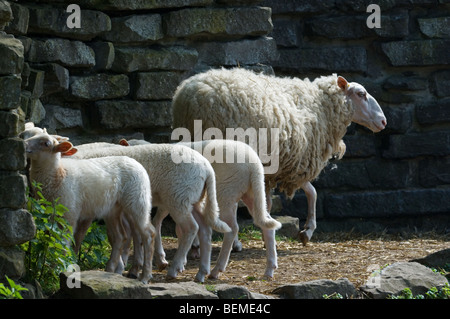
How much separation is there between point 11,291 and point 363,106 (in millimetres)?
4747

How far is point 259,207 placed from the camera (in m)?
6.02

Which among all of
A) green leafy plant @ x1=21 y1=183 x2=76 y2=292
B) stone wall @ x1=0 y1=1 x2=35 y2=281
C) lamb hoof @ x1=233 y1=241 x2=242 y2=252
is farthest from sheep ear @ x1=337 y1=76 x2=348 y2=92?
stone wall @ x1=0 y1=1 x2=35 y2=281

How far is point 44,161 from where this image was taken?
5398 millimetres

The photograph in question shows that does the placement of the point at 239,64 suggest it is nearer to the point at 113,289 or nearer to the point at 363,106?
the point at 363,106

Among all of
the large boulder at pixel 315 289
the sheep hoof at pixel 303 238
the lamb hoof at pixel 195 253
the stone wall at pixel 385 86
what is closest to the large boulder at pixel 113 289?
the large boulder at pixel 315 289

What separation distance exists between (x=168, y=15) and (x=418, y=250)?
3263 millimetres

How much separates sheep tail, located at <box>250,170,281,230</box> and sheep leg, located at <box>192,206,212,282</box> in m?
0.37

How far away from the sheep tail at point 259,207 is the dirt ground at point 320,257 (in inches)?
15.9

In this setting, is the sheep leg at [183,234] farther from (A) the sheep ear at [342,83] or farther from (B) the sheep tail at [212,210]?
(A) the sheep ear at [342,83]

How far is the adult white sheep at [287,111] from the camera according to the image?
23.4 ft

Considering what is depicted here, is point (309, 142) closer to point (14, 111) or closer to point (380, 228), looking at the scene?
point (380, 228)

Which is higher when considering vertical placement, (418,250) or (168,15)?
(168,15)

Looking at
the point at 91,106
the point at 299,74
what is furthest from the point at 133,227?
the point at 299,74

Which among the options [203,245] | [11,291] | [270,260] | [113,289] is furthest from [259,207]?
[11,291]
